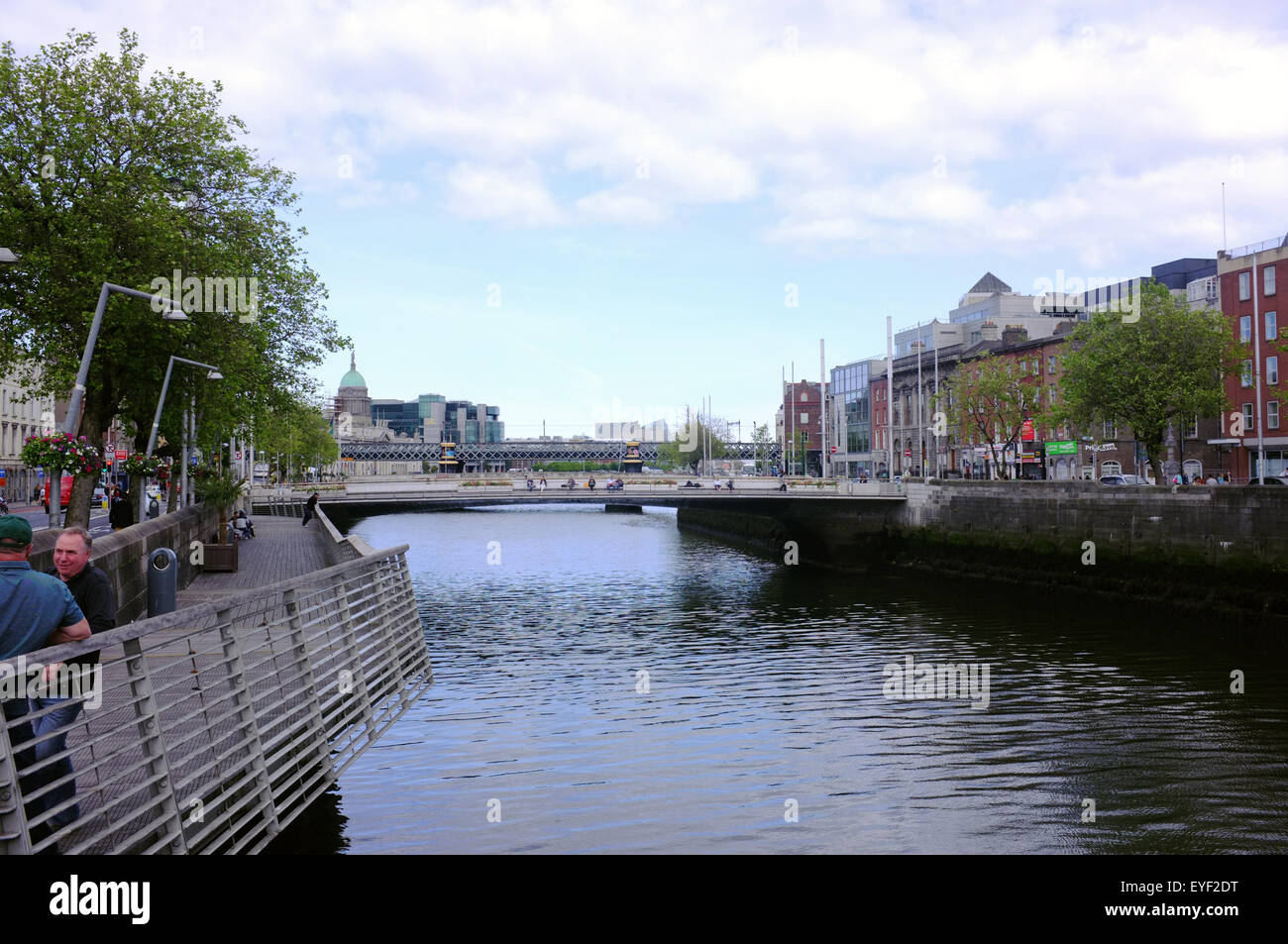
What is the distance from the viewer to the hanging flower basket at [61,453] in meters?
22.8

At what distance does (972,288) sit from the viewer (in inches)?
5310

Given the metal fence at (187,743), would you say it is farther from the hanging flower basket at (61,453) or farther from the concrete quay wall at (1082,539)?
the concrete quay wall at (1082,539)

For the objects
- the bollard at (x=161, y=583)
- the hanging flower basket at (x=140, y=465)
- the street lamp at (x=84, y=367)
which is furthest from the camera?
the hanging flower basket at (x=140, y=465)

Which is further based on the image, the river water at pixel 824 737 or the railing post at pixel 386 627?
the railing post at pixel 386 627

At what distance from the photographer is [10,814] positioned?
5551mm

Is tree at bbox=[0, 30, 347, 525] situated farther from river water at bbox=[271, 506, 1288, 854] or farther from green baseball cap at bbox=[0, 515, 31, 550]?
green baseball cap at bbox=[0, 515, 31, 550]

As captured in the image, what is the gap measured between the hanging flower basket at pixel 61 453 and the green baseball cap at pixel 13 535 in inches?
692

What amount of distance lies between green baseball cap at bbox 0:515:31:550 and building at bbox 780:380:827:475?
5491 inches

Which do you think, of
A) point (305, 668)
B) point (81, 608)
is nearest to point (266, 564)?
point (305, 668)

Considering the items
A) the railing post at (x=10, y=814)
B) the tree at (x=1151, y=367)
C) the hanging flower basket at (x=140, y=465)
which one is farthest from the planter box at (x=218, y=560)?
the tree at (x=1151, y=367)

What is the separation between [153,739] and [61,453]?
1808 centimetres

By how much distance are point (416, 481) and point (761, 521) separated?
77.9 ft

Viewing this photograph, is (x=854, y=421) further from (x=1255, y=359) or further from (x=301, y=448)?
(x=1255, y=359)

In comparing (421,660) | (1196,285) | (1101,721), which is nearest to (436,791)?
(421,660)
